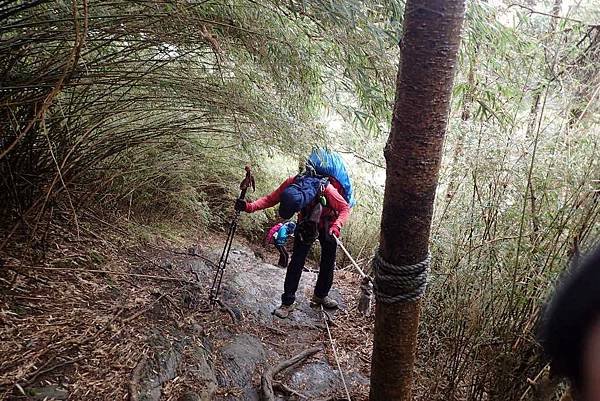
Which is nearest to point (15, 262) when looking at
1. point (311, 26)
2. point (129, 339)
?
point (129, 339)

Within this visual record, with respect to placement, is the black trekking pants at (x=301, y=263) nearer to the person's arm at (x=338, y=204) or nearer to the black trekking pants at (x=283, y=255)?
the person's arm at (x=338, y=204)

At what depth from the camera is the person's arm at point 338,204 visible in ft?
12.4

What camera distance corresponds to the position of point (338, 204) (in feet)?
12.5

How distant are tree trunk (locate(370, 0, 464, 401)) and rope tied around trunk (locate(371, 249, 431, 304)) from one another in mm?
22

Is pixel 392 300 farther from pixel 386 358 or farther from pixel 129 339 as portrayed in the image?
pixel 129 339

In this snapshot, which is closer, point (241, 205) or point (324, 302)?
point (241, 205)

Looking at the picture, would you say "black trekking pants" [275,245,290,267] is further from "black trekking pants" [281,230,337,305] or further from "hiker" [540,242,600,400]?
"hiker" [540,242,600,400]

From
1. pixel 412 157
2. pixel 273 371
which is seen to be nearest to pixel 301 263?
pixel 273 371

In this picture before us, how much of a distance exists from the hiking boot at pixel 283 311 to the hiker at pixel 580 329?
11.6 feet

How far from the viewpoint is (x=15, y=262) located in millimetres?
2801

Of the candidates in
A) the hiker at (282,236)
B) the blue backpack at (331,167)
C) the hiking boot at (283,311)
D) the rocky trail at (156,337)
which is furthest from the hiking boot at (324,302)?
the hiker at (282,236)

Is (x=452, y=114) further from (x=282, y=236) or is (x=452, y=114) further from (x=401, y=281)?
(x=282, y=236)

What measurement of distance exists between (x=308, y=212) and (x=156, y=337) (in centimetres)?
163

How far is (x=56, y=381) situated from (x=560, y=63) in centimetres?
A: 274
